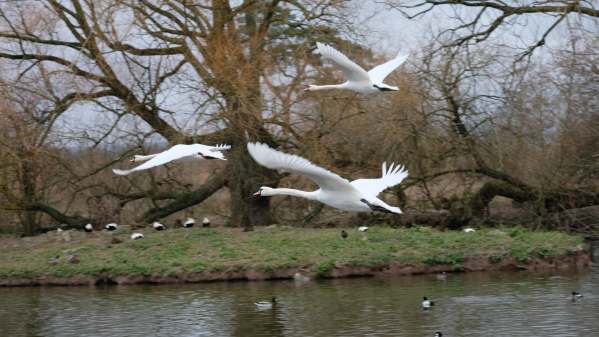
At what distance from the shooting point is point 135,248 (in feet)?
67.3

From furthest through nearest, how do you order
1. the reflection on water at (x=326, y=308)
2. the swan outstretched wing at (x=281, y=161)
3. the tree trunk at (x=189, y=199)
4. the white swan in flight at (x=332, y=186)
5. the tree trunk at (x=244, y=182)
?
the tree trunk at (x=189, y=199) < the tree trunk at (x=244, y=182) < the reflection on water at (x=326, y=308) < the white swan in flight at (x=332, y=186) < the swan outstretched wing at (x=281, y=161)

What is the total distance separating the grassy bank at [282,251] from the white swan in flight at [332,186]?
280 cm

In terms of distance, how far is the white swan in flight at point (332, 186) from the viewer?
38.2ft

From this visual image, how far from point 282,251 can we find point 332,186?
517cm

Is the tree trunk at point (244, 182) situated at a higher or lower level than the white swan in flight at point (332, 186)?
higher

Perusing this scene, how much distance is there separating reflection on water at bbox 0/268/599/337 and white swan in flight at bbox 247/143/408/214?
4.75ft

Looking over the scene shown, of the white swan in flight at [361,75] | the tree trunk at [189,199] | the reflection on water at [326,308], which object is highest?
the white swan in flight at [361,75]

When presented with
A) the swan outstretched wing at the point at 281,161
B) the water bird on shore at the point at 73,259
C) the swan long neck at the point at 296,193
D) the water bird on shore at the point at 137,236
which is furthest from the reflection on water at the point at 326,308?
the water bird on shore at the point at 137,236

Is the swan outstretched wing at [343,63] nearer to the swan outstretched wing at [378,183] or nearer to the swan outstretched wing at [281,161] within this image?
the swan outstretched wing at [378,183]

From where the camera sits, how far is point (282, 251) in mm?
18953

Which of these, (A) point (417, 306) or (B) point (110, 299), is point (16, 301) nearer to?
(B) point (110, 299)

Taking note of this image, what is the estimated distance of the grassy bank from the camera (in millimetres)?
18047

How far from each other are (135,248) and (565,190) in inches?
388

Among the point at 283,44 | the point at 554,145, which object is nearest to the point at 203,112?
the point at 283,44
